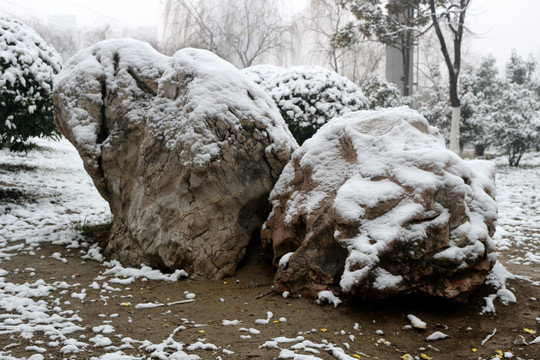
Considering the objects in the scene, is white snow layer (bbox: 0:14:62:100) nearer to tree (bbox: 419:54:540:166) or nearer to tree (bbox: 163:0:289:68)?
tree (bbox: 163:0:289:68)

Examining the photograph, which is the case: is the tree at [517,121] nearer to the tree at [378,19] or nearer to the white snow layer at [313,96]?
the tree at [378,19]

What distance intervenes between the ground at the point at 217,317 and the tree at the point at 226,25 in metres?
11.7

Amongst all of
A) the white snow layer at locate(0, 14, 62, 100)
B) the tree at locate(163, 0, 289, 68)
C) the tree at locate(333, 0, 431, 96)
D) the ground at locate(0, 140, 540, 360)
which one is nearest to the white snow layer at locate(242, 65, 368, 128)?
the ground at locate(0, 140, 540, 360)

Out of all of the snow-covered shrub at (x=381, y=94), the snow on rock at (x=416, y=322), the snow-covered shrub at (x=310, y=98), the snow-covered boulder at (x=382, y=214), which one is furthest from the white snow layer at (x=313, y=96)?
the snow-covered shrub at (x=381, y=94)

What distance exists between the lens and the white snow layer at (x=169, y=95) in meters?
3.57

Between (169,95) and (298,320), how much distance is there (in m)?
2.31

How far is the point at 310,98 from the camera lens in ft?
19.5

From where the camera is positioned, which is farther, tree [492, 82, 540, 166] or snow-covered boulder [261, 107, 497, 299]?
tree [492, 82, 540, 166]

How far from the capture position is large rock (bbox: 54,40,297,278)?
139 inches

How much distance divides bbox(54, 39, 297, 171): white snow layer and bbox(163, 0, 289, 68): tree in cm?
1060

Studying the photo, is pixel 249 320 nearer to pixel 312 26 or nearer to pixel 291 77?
pixel 291 77

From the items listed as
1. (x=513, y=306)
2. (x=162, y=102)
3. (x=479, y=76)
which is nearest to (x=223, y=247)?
(x=162, y=102)

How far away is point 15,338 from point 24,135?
389cm

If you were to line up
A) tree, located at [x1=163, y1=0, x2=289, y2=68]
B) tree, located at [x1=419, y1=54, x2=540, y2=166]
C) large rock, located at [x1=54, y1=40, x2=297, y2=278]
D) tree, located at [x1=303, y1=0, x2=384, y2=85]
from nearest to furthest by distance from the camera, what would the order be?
large rock, located at [x1=54, y1=40, x2=297, y2=278] → tree, located at [x1=419, y1=54, x2=540, y2=166] → tree, located at [x1=163, y1=0, x2=289, y2=68] → tree, located at [x1=303, y1=0, x2=384, y2=85]
